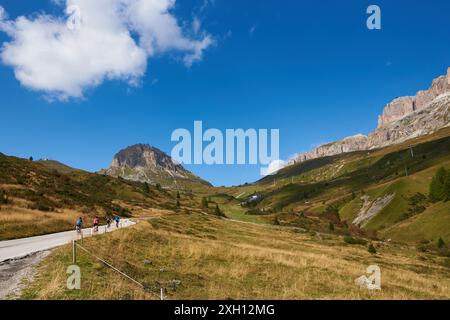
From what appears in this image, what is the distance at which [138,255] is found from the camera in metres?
30.0

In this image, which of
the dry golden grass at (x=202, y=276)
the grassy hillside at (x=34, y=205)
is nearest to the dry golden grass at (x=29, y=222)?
the grassy hillside at (x=34, y=205)

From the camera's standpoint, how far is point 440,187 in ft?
Answer: 386

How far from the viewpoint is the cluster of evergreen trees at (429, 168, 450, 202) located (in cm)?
11229

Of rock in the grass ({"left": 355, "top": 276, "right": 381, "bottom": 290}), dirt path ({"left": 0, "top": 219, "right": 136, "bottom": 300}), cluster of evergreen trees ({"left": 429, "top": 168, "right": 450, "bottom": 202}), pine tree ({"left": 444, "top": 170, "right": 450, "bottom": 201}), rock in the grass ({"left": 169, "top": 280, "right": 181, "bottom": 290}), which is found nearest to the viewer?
dirt path ({"left": 0, "top": 219, "right": 136, "bottom": 300})

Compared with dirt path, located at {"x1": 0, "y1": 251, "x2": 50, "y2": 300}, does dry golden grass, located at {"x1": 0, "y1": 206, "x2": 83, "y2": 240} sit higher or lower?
higher

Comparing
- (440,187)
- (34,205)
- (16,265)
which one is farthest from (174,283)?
(440,187)

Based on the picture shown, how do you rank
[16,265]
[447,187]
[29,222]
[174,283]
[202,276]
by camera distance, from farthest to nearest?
1. [447,187]
2. [29,222]
3. [202,276]
4. [174,283]
5. [16,265]

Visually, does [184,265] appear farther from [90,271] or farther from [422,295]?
[422,295]

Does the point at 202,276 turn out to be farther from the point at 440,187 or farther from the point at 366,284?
the point at 440,187

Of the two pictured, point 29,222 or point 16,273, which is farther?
point 29,222

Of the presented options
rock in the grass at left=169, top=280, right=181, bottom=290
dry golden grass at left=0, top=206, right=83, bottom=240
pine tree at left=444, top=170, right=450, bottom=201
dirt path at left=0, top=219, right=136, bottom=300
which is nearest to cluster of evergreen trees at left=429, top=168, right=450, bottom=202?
pine tree at left=444, top=170, right=450, bottom=201

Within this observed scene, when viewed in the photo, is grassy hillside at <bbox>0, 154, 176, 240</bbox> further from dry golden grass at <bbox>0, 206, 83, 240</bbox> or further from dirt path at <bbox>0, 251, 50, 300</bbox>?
dirt path at <bbox>0, 251, 50, 300</bbox>

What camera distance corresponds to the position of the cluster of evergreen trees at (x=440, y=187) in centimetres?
11229
